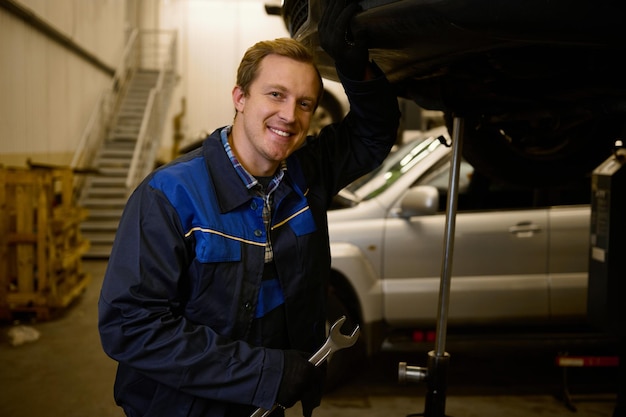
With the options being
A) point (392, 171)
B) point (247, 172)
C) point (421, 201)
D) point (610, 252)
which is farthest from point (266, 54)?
point (392, 171)

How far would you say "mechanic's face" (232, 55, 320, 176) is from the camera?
60.1 inches

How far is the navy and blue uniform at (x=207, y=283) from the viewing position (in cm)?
135

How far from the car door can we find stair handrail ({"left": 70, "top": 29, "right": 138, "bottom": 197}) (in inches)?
268

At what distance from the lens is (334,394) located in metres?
3.64

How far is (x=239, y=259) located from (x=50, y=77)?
855cm

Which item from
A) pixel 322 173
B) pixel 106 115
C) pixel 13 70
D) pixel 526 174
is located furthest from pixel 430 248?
pixel 106 115

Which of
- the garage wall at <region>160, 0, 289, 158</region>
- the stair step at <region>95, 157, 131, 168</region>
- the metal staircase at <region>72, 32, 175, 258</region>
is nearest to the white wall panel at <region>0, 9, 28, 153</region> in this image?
the metal staircase at <region>72, 32, 175, 258</region>

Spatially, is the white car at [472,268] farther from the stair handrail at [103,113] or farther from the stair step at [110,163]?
the stair step at [110,163]

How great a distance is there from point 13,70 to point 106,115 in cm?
464

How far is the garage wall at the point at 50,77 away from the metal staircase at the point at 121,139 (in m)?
0.45

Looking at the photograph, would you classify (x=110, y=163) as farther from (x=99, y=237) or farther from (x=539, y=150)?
(x=539, y=150)

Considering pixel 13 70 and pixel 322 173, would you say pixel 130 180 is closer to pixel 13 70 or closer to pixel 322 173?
pixel 13 70

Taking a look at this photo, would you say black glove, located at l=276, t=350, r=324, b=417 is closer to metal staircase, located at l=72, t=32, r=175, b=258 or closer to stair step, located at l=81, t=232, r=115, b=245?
metal staircase, located at l=72, t=32, r=175, b=258

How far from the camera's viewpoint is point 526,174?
2.57 m
